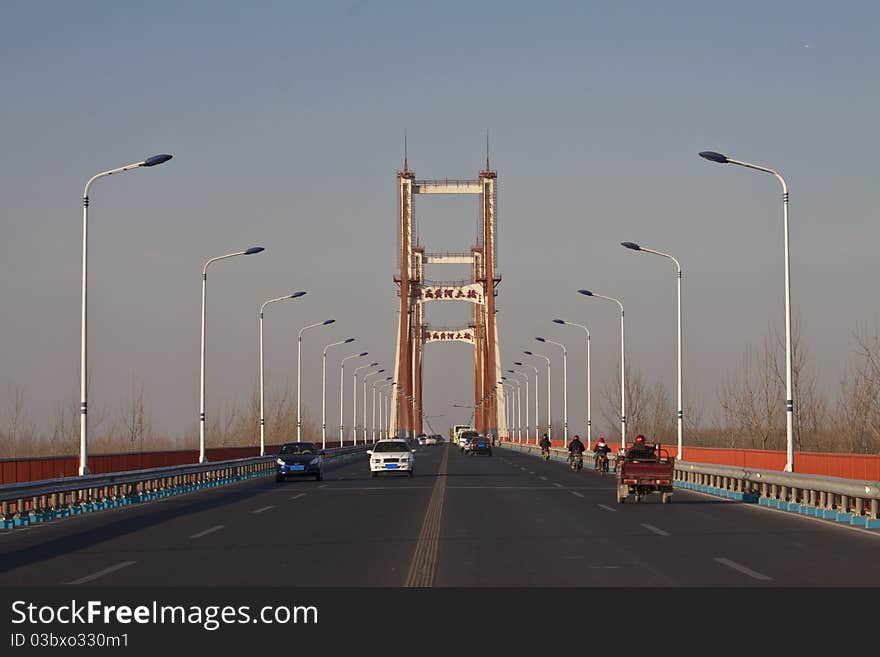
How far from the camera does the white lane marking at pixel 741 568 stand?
1436 centimetres

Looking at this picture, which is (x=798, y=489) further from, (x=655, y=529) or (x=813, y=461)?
(x=655, y=529)

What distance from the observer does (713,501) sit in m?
30.8

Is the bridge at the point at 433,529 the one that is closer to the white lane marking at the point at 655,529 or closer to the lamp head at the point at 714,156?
the white lane marking at the point at 655,529

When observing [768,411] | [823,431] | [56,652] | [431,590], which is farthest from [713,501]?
[768,411]

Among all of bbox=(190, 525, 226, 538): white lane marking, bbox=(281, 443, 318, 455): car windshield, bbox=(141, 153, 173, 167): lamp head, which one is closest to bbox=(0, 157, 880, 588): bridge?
bbox=(190, 525, 226, 538): white lane marking

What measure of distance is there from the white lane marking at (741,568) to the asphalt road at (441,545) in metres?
0.01

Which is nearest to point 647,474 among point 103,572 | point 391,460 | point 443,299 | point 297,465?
point 103,572

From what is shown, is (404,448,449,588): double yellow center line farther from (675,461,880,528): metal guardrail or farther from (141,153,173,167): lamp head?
(141,153,173,167): lamp head

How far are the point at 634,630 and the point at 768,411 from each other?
61549 mm

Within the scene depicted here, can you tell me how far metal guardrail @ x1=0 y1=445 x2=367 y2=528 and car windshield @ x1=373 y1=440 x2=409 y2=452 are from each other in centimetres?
537

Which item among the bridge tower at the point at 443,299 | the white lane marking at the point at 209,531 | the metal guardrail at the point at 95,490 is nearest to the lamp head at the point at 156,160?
the metal guardrail at the point at 95,490

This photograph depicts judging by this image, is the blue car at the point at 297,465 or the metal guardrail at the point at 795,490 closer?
the metal guardrail at the point at 795,490

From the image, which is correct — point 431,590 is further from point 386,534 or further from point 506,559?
point 386,534

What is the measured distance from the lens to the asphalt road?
564 inches
